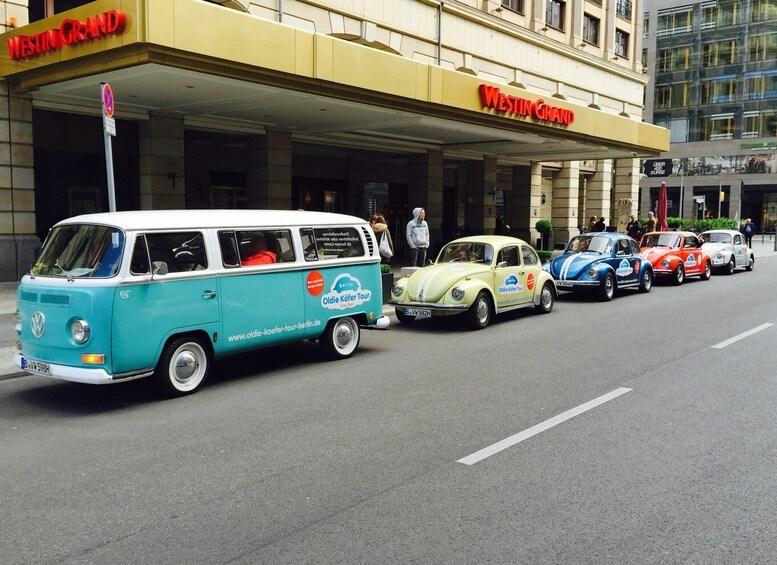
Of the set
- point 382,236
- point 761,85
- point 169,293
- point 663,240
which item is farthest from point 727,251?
point 761,85

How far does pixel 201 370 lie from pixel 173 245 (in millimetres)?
1455

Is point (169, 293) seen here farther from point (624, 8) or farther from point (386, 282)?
point (624, 8)

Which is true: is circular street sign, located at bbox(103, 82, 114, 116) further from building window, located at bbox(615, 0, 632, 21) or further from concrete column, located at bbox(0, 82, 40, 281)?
building window, located at bbox(615, 0, 632, 21)

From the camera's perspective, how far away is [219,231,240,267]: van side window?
8.42 meters

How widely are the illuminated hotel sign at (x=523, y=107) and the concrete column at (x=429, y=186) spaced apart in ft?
21.1

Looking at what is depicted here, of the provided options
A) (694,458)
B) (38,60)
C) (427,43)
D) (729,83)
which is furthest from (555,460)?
(729,83)

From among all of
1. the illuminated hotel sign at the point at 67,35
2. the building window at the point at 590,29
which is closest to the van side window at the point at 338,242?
the illuminated hotel sign at the point at 67,35

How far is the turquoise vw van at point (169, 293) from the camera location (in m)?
7.30

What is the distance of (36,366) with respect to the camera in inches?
301

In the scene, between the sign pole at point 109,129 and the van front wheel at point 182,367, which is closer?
the van front wheel at point 182,367

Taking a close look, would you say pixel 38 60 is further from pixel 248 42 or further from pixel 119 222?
pixel 119 222

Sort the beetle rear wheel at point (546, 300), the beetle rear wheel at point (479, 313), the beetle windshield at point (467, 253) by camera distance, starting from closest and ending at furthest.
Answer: the beetle rear wheel at point (479, 313), the beetle windshield at point (467, 253), the beetle rear wheel at point (546, 300)

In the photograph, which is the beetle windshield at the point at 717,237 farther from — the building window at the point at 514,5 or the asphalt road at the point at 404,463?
the asphalt road at the point at 404,463

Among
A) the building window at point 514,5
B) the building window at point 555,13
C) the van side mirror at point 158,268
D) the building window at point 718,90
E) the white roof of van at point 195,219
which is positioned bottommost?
the van side mirror at point 158,268
